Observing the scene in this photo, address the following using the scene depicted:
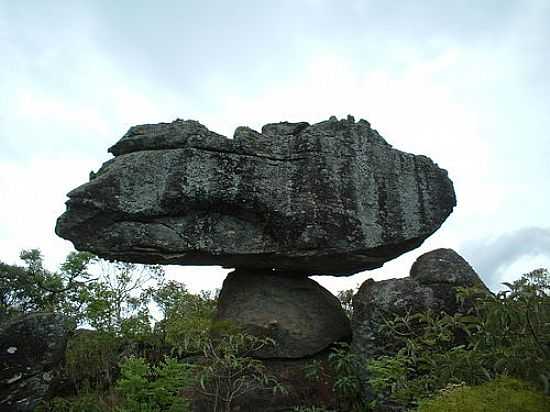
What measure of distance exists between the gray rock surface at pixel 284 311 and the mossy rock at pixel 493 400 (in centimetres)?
720

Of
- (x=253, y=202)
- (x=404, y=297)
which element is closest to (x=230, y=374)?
(x=253, y=202)

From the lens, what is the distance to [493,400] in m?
3.82

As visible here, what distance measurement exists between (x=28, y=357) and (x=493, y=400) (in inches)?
279

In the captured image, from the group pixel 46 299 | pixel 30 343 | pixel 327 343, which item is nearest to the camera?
pixel 30 343

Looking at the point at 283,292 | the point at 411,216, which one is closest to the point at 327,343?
the point at 283,292

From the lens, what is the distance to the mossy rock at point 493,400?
3.70m

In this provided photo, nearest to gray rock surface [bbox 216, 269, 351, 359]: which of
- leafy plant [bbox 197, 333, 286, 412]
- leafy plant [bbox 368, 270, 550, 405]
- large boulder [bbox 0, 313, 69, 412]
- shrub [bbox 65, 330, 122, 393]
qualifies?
leafy plant [bbox 197, 333, 286, 412]

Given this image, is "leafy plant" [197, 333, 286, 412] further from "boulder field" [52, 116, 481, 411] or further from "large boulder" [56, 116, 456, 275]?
"large boulder" [56, 116, 456, 275]

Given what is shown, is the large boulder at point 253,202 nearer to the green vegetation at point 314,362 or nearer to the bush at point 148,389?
the green vegetation at point 314,362

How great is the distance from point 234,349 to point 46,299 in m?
19.3

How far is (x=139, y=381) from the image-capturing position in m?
7.00

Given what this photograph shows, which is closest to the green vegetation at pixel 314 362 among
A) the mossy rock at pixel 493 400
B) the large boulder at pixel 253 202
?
the mossy rock at pixel 493 400

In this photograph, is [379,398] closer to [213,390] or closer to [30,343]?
[213,390]

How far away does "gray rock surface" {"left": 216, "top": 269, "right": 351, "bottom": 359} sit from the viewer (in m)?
11.1
